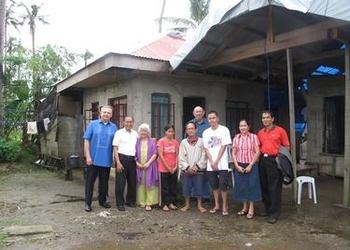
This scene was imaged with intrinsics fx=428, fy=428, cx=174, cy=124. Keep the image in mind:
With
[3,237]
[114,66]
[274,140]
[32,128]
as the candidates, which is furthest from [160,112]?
[32,128]

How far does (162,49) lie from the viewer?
10320 millimetres

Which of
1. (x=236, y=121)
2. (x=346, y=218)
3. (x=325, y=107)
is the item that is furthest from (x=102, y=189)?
(x=325, y=107)

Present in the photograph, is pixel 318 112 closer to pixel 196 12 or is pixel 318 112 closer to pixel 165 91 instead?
pixel 165 91

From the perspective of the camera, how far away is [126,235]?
571 cm

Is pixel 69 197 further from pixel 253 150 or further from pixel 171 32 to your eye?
pixel 171 32

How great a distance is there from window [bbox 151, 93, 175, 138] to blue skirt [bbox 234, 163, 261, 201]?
3.76m

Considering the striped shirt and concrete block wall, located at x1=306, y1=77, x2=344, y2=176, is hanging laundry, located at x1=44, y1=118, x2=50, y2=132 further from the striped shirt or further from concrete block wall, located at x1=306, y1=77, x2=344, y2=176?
the striped shirt

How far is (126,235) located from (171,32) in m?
7.46

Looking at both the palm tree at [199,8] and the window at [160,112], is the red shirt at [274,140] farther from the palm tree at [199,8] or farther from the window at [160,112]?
the palm tree at [199,8]

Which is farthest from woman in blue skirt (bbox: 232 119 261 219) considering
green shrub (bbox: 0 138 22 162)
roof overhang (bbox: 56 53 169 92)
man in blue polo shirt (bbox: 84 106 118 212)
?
green shrub (bbox: 0 138 22 162)

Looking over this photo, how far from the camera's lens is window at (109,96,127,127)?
10594 millimetres

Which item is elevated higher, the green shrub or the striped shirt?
the striped shirt

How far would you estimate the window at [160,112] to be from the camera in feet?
33.1

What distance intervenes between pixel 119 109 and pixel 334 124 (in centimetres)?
574
